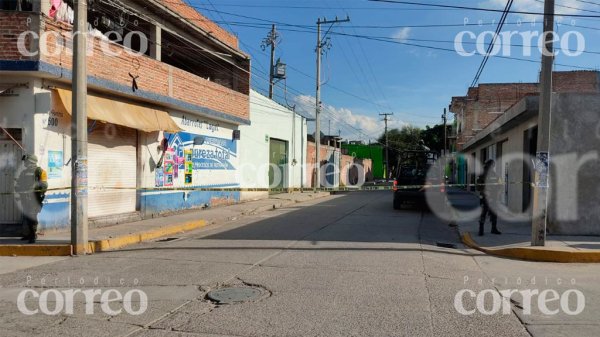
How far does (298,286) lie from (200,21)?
14.2 meters

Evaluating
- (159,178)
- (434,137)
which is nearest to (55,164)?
(159,178)

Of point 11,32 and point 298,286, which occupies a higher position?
point 11,32

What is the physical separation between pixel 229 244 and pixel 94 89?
5831mm

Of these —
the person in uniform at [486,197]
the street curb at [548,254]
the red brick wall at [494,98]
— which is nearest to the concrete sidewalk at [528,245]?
the street curb at [548,254]

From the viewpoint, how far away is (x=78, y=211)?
31.3ft

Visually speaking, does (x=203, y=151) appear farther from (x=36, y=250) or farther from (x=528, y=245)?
(x=528, y=245)

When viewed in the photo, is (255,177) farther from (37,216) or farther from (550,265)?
(550,265)

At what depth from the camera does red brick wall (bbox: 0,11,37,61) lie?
1059 cm

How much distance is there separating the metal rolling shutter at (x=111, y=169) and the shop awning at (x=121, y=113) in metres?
0.56

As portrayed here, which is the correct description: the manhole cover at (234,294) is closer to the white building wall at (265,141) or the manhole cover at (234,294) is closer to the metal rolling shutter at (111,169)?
the metal rolling shutter at (111,169)

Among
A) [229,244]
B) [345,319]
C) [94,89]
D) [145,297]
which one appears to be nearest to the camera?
[345,319]

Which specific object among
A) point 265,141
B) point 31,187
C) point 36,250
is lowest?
point 36,250

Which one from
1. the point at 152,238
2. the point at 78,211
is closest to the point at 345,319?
the point at 78,211

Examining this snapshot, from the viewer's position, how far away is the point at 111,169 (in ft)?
45.3
